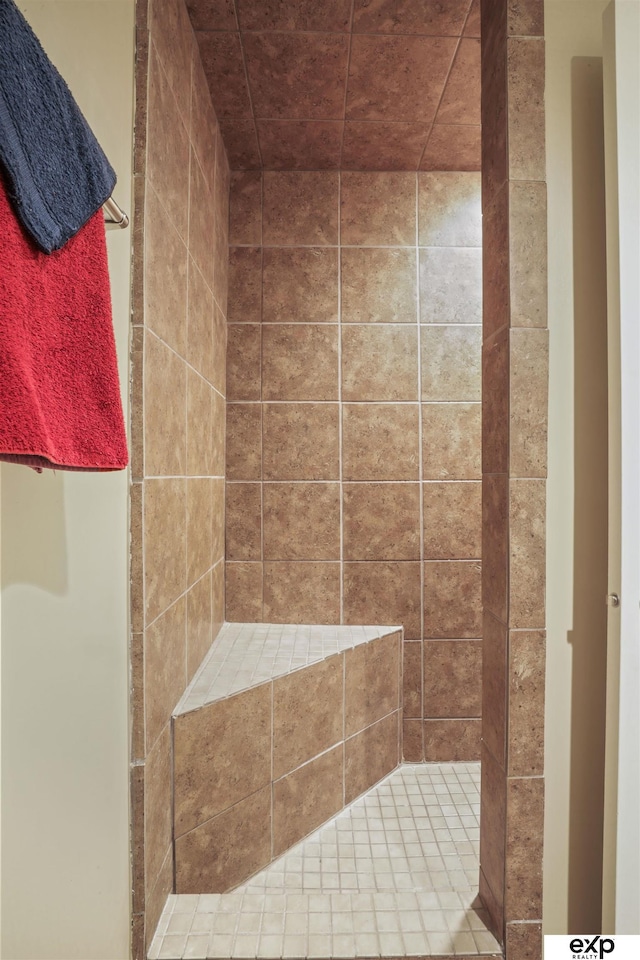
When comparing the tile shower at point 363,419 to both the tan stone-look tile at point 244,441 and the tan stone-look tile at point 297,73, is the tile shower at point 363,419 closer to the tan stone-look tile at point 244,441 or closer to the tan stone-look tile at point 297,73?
the tan stone-look tile at point 244,441

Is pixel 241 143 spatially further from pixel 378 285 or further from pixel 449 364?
pixel 449 364

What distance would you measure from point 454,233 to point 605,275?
3.78ft

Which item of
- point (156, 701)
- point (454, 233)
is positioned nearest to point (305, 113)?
point (454, 233)

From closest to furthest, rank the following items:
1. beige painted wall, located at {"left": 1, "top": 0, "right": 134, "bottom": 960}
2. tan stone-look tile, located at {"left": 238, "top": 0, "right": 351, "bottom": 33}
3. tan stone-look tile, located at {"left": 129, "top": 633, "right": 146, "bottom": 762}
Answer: beige painted wall, located at {"left": 1, "top": 0, "right": 134, "bottom": 960}, tan stone-look tile, located at {"left": 129, "top": 633, "right": 146, "bottom": 762}, tan stone-look tile, located at {"left": 238, "top": 0, "right": 351, "bottom": 33}

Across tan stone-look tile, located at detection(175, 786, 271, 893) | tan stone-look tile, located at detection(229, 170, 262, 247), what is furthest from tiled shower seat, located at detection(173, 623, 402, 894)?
tan stone-look tile, located at detection(229, 170, 262, 247)

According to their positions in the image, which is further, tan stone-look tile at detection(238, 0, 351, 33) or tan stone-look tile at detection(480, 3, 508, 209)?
tan stone-look tile at detection(238, 0, 351, 33)

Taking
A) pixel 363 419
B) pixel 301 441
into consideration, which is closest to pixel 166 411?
pixel 301 441

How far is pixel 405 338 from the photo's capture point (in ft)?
7.11

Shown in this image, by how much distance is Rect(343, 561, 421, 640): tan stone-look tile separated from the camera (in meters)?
2.15

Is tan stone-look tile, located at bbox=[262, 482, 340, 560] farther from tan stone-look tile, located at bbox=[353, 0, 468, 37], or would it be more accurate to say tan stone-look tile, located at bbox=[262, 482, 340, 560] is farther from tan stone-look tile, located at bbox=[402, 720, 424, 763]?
tan stone-look tile, located at bbox=[353, 0, 468, 37]

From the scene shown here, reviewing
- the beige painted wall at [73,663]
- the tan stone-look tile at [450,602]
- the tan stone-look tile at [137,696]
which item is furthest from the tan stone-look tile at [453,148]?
the tan stone-look tile at [137,696]

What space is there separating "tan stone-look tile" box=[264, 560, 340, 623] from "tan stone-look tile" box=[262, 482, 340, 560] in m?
0.04

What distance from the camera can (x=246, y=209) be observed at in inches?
84.6

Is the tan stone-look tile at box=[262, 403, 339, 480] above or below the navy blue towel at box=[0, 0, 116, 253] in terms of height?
below
